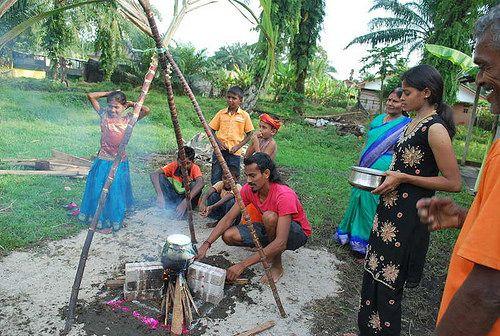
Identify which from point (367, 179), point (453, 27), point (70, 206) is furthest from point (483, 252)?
point (453, 27)

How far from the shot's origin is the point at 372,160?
13.0ft

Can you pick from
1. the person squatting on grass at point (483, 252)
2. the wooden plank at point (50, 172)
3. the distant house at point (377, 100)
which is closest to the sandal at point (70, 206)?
the wooden plank at point (50, 172)

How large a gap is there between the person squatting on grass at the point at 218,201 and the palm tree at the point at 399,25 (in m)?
20.5

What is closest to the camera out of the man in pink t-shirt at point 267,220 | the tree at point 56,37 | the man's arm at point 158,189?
the man in pink t-shirt at point 267,220

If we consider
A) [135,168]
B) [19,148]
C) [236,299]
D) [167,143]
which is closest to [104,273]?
[236,299]

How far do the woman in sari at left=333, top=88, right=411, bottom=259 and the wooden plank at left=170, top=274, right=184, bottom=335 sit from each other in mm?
2342

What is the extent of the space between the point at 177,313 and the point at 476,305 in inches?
90.7

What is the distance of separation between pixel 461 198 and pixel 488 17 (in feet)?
25.3

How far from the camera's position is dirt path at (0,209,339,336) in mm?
2744

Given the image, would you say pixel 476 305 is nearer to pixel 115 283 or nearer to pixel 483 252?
pixel 483 252

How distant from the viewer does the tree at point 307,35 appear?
54.8 ft

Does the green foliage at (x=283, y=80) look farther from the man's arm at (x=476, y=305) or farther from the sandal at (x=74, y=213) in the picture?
the man's arm at (x=476, y=305)

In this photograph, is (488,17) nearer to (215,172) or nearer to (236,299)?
(236,299)

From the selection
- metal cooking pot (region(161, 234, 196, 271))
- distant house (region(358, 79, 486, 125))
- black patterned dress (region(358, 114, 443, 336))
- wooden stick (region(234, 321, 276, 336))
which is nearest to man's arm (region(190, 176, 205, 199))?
metal cooking pot (region(161, 234, 196, 271))
